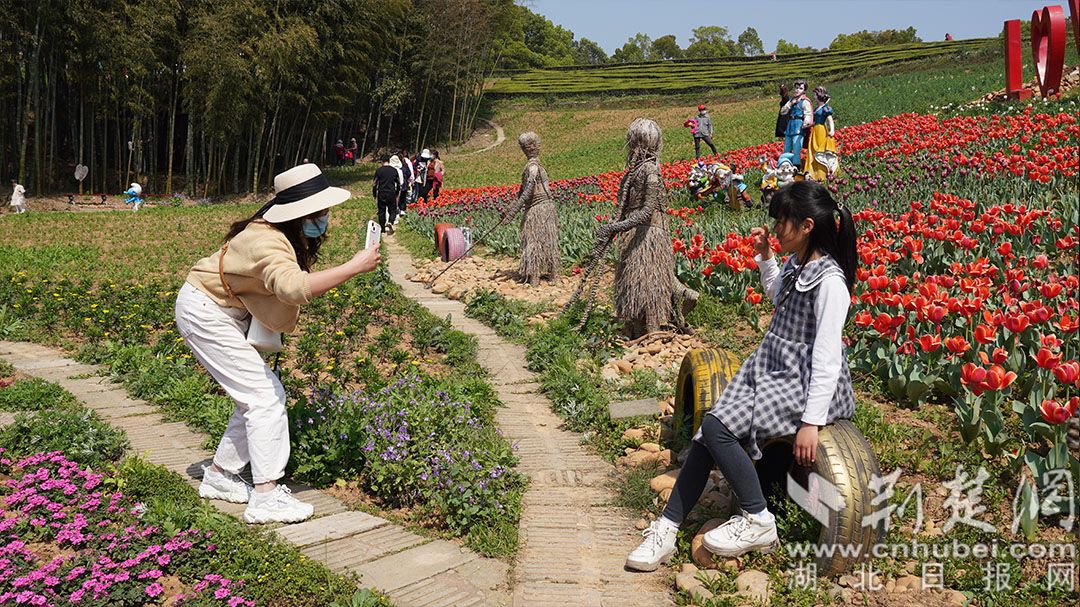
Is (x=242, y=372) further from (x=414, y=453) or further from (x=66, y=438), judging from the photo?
(x=66, y=438)

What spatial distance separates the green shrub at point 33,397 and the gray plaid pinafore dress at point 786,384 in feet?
13.7

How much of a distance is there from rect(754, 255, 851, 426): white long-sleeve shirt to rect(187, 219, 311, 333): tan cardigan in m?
2.22

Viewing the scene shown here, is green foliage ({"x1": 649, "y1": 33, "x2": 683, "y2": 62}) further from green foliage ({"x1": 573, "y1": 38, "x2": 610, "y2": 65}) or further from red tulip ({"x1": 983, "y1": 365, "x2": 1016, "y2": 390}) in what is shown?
red tulip ({"x1": 983, "y1": 365, "x2": 1016, "y2": 390})

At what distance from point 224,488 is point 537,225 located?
20.4 ft

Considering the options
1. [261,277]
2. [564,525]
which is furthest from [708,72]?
[261,277]

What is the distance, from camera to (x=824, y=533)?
3.29 meters

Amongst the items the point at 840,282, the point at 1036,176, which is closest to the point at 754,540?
the point at 840,282

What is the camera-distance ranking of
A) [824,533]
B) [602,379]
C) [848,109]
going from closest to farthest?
[824,533] < [602,379] < [848,109]

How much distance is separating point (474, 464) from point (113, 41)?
74.8ft

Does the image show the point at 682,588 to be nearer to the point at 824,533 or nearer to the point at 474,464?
the point at 824,533

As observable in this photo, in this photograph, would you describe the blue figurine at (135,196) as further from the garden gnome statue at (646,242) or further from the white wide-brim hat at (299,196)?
the white wide-brim hat at (299,196)

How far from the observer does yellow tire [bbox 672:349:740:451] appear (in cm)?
423

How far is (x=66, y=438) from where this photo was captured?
14.3 ft

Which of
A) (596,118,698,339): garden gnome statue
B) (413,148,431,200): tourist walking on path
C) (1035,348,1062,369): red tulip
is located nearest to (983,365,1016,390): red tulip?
(1035,348,1062,369): red tulip
